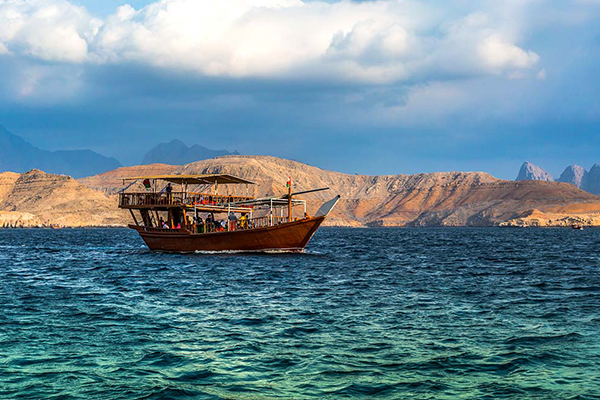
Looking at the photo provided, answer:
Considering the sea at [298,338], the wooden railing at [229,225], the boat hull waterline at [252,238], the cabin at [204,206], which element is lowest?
the sea at [298,338]

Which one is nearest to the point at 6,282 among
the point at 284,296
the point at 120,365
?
the point at 284,296

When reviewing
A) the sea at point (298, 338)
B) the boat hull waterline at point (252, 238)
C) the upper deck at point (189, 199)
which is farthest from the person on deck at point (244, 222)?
the sea at point (298, 338)

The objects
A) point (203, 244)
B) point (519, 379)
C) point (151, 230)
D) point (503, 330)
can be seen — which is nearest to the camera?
point (519, 379)

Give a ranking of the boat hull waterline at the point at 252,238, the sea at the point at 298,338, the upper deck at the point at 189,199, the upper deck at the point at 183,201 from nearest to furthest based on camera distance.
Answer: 1. the sea at the point at 298,338
2. the boat hull waterline at the point at 252,238
3. the upper deck at the point at 189,199
4. the upper deck at the point at 183,201

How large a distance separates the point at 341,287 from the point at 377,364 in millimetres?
14816

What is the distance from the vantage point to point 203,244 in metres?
53.3

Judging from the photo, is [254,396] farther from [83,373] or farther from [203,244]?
[203,244]

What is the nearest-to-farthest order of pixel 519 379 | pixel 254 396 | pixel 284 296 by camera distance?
pixel 254 396 < pixel 519 379 < pixel 284 296

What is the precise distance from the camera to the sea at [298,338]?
12953 millimetres

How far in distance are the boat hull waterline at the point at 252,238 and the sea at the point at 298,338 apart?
16879 millimetres

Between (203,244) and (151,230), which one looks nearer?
(203,244)

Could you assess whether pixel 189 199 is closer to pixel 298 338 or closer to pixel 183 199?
pixel 183 199

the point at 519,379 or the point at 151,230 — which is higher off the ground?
the point at 151,230

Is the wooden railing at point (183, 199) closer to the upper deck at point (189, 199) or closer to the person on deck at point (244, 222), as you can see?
the upper deck at point (189, 199)
